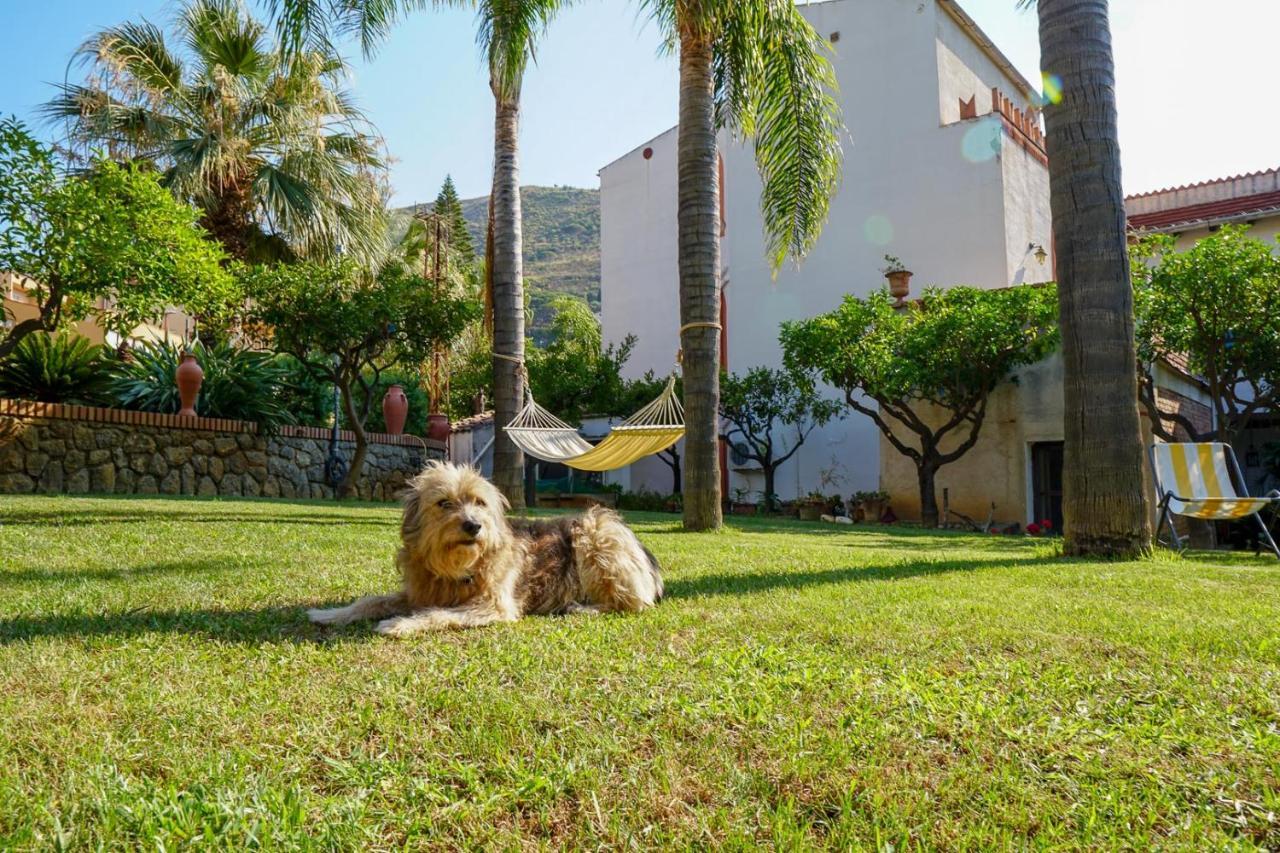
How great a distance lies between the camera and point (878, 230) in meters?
19.8

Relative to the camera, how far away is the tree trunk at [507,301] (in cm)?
988

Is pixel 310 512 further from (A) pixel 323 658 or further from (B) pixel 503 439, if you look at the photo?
(A) pixel 323 658

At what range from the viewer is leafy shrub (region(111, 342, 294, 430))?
1141 centimetres

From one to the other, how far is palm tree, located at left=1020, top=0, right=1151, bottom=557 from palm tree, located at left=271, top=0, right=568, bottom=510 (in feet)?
18.9

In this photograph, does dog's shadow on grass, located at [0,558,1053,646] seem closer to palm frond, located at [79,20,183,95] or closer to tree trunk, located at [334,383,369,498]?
tree trunk, located at [334,383,369,498]

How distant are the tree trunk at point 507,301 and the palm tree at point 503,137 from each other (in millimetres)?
11

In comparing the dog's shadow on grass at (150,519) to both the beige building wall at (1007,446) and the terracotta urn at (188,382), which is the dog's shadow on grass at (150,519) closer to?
the terracotta urn at (188,382)

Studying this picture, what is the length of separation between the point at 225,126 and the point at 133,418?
719 centimetres

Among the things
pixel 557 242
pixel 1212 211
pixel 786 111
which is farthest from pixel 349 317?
pixel 557 242

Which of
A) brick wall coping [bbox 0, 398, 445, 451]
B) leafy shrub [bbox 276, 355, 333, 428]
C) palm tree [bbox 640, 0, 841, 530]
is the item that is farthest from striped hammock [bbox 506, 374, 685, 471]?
leafy shrub [bbox 276, 355, 333, 428]

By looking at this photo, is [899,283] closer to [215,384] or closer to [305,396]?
[305,396]

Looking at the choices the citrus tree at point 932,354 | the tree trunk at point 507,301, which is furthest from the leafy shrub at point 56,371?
the citrus tree at point 932,354

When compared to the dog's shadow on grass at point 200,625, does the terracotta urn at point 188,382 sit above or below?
above

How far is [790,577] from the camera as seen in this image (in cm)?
486
